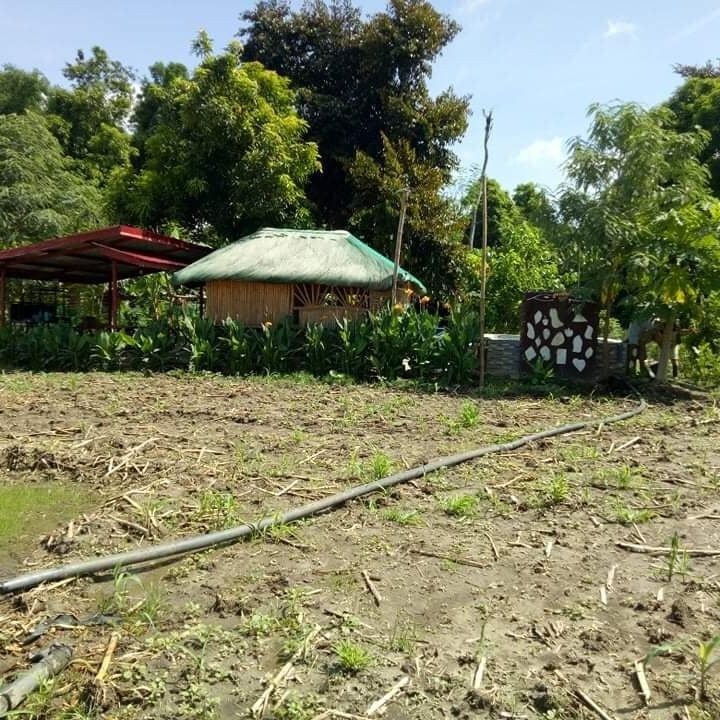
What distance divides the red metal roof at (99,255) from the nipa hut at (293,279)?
35.5 inches

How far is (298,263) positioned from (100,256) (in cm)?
438

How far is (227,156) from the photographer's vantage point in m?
15.9

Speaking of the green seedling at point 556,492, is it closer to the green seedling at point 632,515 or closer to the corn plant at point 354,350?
the green seedling at point 632,515

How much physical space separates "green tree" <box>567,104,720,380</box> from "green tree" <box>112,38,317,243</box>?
7682 mm

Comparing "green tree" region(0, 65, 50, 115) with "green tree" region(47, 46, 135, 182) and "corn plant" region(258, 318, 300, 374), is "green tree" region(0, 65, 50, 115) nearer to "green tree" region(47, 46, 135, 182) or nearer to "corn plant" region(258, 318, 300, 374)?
"green tree" region(47, 46, 135, 182)

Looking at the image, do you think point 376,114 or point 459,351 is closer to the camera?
point 459,351

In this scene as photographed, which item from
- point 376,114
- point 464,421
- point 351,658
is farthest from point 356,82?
point 351,658

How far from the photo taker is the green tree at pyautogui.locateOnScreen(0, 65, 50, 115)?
26.8 metres

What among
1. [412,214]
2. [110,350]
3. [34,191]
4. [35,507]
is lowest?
[35,507]

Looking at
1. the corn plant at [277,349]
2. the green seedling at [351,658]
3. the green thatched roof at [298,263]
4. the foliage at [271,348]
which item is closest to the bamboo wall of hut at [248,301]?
the green thatched roof at [298,263]

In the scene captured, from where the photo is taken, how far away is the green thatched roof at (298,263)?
13.1 meters

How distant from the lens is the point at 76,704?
241 cm

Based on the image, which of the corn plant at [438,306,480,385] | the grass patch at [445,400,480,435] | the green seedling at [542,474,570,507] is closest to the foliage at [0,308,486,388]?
the corn plant at [438,306,480,385]

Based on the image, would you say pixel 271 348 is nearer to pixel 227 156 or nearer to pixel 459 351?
pixel 459 351
